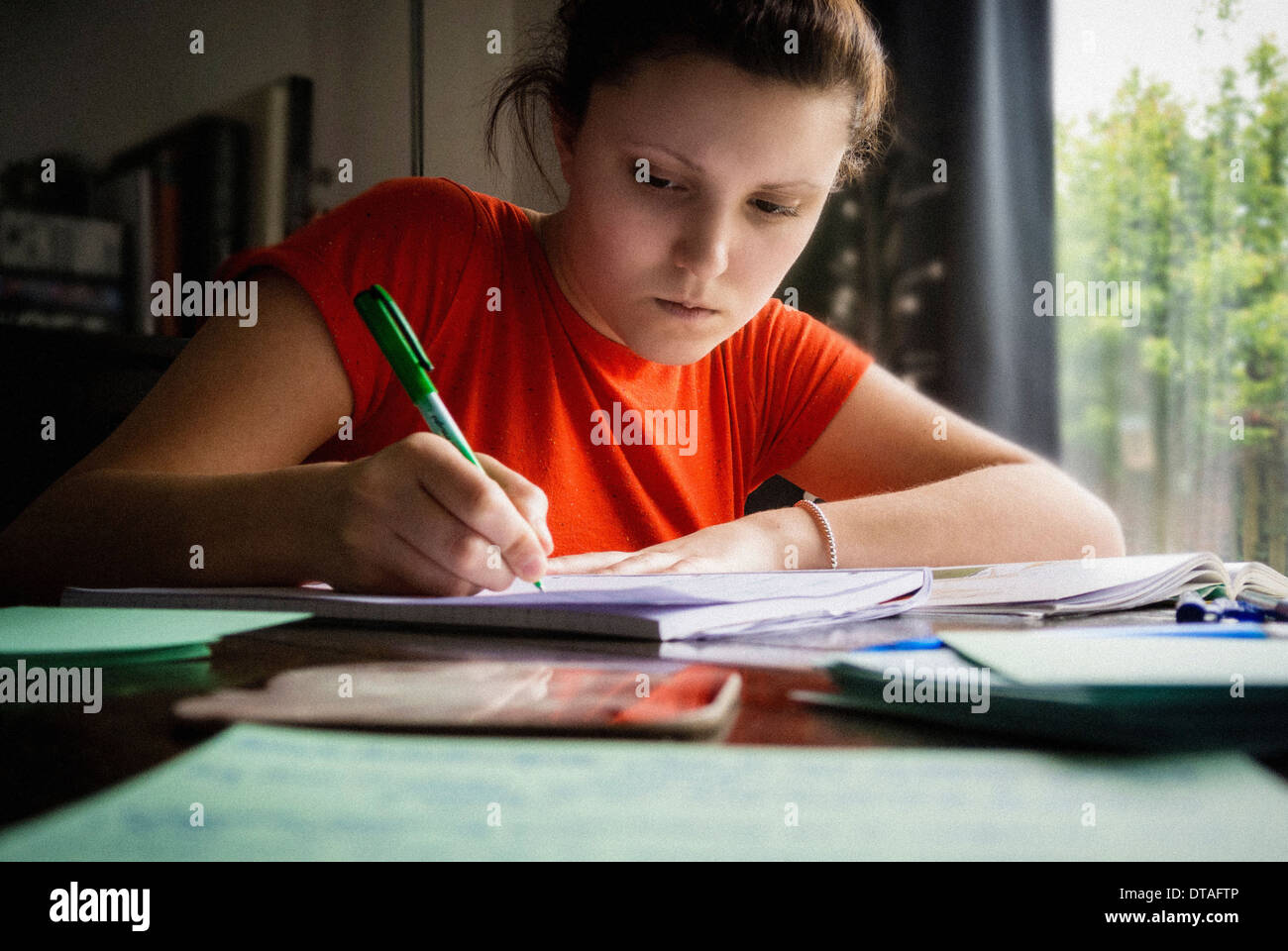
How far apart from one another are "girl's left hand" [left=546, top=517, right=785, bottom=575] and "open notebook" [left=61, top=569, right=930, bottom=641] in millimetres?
67

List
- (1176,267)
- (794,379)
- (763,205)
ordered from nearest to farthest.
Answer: (763,205) → (794,379) → (1176,267)

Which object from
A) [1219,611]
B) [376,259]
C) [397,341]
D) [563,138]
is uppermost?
[563,138]

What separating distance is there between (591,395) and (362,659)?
0.73 metres

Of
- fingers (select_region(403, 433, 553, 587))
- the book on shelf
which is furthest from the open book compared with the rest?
the book on shelf

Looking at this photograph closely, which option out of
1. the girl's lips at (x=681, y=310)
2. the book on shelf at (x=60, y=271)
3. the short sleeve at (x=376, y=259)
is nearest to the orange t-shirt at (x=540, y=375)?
the short sleeve at (x=376, y=259)

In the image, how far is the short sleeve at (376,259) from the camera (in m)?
0.85

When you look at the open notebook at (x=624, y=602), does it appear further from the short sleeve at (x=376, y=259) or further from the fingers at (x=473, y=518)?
the short sleeve at (x=376, y=259)

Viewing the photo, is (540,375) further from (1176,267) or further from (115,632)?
(1176,267)

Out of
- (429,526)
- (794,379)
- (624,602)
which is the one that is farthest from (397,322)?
(794,379)

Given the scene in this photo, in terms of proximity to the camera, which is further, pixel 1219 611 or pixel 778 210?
pixel 778 210

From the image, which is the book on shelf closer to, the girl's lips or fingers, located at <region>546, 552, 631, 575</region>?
the girl's lips

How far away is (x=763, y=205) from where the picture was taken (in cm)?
88

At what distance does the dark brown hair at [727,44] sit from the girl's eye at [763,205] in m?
0.11
